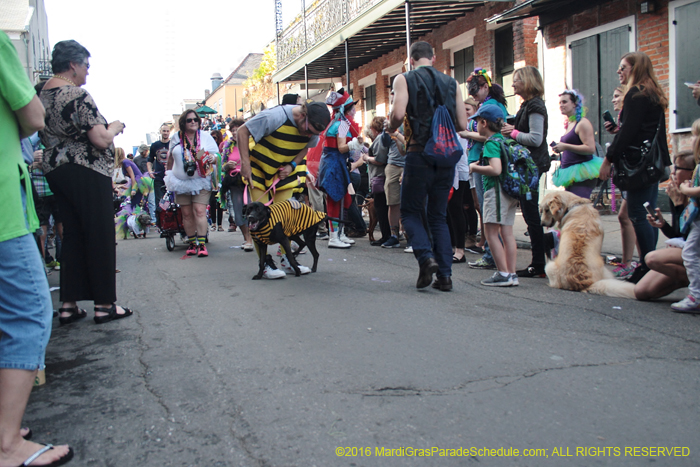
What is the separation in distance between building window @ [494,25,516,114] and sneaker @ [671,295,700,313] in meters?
10.6

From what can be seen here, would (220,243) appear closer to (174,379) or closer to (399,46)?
(174,379)

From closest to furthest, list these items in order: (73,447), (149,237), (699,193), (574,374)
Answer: (73,447)
(574,374)
(699,193)
(149,237)

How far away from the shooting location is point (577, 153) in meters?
6.19

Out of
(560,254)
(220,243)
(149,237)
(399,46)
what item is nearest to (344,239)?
(220,243)

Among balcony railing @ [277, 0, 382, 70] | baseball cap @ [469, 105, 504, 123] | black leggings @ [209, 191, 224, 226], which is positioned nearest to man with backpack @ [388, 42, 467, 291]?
baseball cap @ [469, 105, 504, 123]

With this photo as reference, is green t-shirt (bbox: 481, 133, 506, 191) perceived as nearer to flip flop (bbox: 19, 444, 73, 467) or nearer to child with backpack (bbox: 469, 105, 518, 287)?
child with backpack (bbox: 469, 105, 518, 287)

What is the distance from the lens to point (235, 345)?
3809 mm

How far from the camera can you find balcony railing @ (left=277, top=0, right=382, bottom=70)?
1497 cm

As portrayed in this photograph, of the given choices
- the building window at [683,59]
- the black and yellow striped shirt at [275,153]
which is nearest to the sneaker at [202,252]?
the black and yellow striped shirt at [275,153]

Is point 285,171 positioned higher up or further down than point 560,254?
higher up

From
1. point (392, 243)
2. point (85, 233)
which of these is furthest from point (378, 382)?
point (392, 243)

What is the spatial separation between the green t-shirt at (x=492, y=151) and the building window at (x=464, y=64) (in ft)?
34.4

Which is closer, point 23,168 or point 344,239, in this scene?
point 23,168

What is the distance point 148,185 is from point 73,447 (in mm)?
11296
